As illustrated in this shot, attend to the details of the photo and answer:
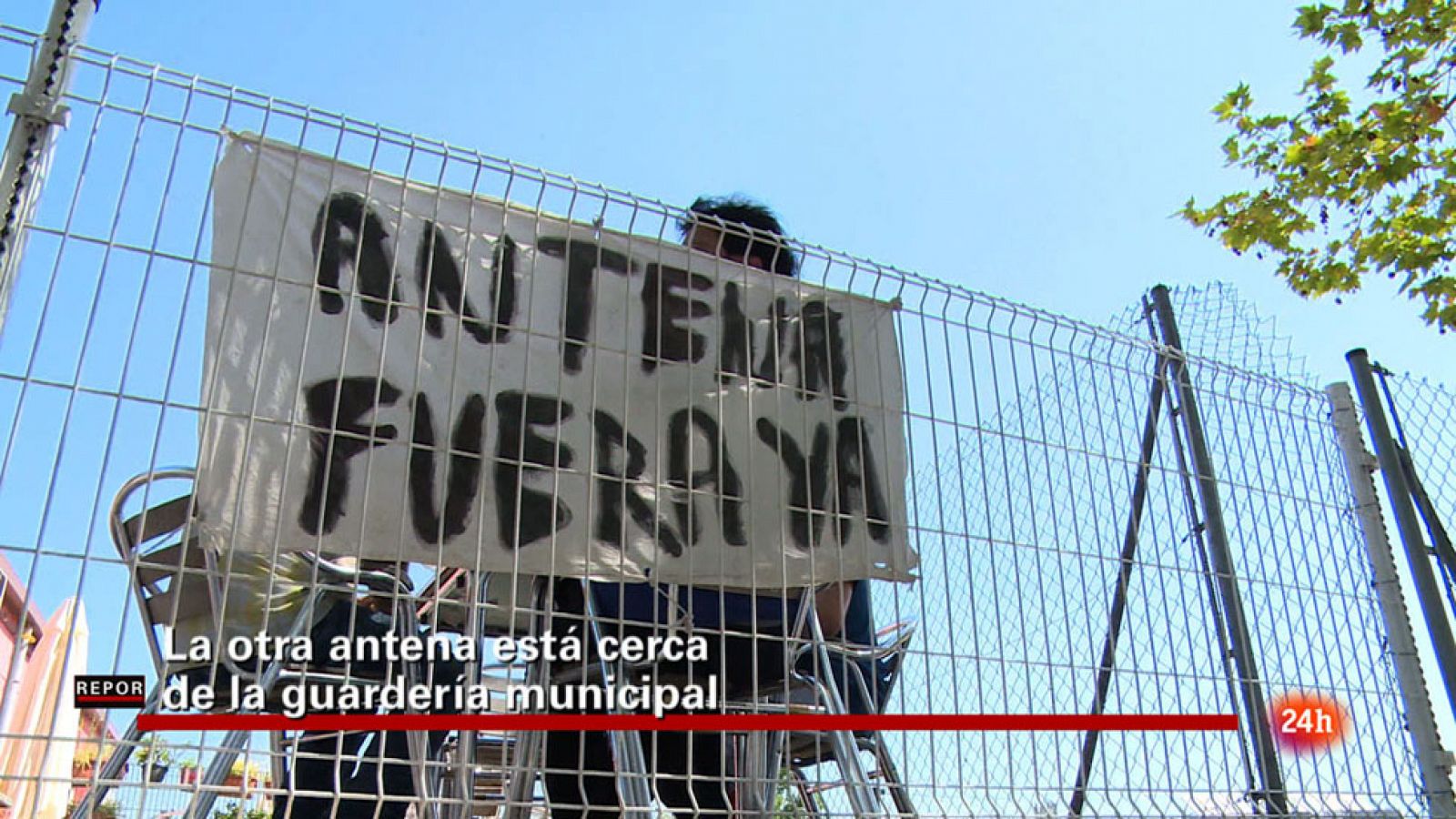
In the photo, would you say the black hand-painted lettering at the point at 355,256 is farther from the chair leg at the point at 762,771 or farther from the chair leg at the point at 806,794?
the chair leg at the point at 806,794

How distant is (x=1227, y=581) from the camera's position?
3174 mm

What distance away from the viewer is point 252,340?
2014 mm

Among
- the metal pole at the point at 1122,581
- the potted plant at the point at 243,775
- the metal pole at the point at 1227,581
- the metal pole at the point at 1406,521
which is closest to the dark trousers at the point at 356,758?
the potted plant at the point at 243,775

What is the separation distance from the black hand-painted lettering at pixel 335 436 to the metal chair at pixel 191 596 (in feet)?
0.33

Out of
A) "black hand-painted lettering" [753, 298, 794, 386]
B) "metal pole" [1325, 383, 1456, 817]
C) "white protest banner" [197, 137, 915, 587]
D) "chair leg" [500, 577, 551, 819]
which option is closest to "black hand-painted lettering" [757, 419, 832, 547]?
"white protest banner" [197, 137, 915, 587]

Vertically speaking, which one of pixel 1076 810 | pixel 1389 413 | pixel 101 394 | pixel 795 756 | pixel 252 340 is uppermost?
pixel 1389 413

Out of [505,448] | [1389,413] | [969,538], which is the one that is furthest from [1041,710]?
[1389,413]

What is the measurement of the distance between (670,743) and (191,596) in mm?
1073

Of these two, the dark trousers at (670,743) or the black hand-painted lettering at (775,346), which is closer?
the dark trousers at (670,743)

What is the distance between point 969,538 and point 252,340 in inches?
64.7

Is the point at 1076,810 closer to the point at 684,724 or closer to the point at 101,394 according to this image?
the point at 684,724

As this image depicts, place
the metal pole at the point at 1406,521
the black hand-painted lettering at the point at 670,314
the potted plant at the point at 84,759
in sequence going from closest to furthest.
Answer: the potted plant at the point at 84,759 < the black hand-painted lettering at the point at 670,314 < the metal pole at the point at 1406,521

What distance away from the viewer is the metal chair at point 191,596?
5.73 feet

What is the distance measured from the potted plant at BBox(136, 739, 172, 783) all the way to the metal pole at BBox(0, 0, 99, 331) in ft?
2.26
